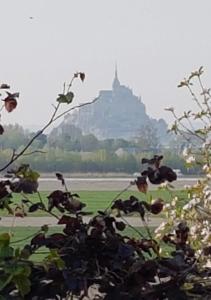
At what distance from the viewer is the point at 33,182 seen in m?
1.90

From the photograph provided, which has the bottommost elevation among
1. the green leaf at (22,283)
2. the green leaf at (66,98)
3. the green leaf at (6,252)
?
the green leaf at (22,283)

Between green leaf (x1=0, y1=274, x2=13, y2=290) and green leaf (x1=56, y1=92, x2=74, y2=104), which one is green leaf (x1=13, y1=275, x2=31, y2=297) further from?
green leaf (x1=56, y1=92, x2=74, y2=104)

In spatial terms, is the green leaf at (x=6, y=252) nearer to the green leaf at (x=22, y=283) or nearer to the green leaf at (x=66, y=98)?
the green leaf at (x=22, y=283)

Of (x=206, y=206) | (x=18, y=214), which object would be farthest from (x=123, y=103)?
(x=18, y=214)

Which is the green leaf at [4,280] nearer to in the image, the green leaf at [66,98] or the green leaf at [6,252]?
the green leaf at [6,252]

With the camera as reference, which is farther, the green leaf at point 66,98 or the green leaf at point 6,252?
the green leaf at point 66,98

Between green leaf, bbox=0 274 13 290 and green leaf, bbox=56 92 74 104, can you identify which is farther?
green leaf, bbox=56 92 74 104

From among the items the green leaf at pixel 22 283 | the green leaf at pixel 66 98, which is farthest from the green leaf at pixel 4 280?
the green leaf at pixel 66 98

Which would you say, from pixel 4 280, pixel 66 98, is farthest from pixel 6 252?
pixel 66 98

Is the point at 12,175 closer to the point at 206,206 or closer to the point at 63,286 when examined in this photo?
the point at 63,286

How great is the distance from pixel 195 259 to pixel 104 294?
36 centimetres

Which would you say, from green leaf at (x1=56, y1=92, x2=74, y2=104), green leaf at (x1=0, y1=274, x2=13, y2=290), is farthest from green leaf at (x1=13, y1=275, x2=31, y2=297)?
green leaf at (x1=56, y1=92, x2=74, y2=104)

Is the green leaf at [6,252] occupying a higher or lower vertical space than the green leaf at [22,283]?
higher

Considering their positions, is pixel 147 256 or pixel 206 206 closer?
pixel 147 256
